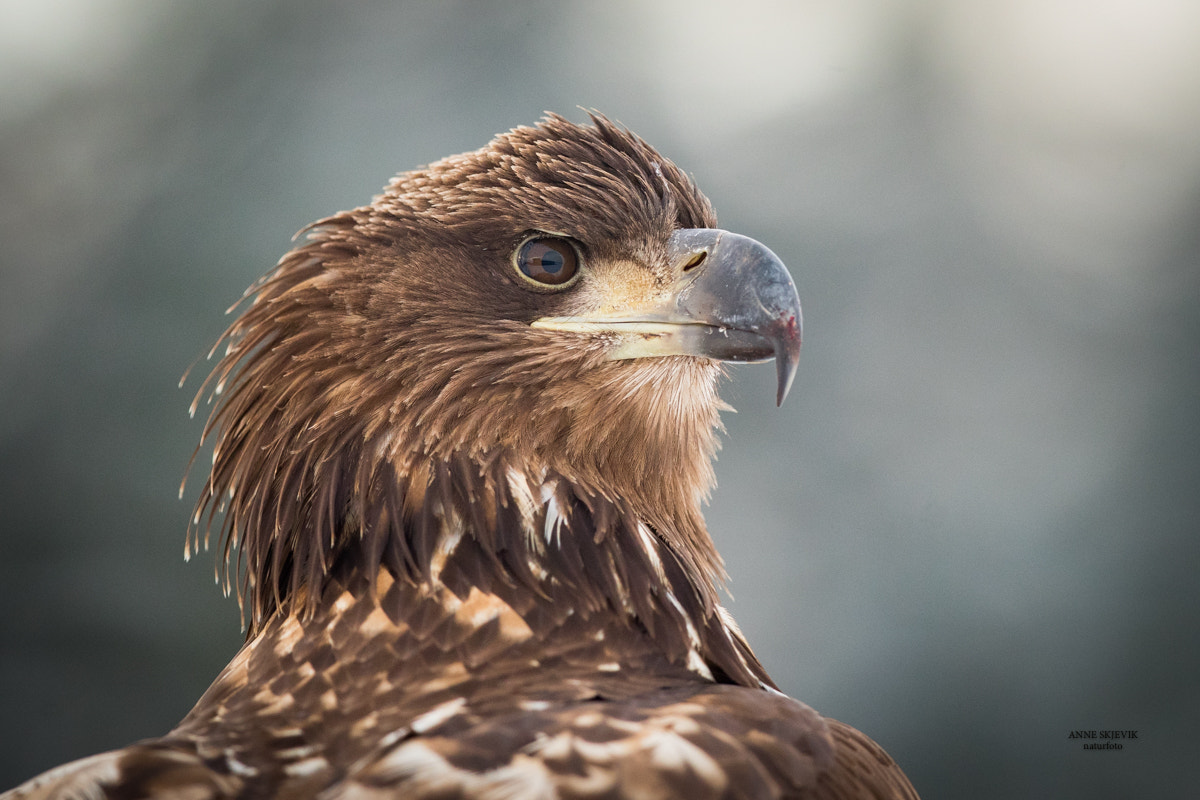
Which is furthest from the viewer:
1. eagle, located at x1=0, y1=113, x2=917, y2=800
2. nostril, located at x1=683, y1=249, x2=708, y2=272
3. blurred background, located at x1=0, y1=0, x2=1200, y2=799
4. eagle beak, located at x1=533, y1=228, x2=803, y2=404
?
blurred background, located at x1=0, y1=0, x2=1200, y2=799

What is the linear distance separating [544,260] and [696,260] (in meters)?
0.29

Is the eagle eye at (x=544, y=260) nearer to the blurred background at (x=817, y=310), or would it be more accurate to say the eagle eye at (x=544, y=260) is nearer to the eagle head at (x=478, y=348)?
the eagle head at (x=478, y=348)

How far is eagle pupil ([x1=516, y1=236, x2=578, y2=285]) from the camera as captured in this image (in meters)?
2.02

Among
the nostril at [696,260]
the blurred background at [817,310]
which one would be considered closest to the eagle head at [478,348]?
the nostril at [696,260]

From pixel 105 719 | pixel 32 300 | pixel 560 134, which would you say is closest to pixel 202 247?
pixel 32 300

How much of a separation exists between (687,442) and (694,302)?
365mm

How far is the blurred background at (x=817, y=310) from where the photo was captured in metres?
4.76

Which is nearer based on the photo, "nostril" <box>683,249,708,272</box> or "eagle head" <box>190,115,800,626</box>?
"eagle head" <box>190,115,800,626</box>

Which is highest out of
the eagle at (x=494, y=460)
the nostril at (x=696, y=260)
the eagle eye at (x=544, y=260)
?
the eagle eye at (x=544, y=260)

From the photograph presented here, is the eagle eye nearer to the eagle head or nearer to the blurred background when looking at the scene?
the eagle head

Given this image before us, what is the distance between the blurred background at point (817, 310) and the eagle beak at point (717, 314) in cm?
299

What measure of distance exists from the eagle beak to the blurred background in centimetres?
299

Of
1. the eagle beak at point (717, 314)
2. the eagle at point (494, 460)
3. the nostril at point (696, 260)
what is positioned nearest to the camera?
the eagle at point (494, 460)

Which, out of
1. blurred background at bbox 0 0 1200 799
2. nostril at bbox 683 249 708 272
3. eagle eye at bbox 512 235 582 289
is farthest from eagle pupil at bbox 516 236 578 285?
blurred background at bbox 0 0 1200 799
